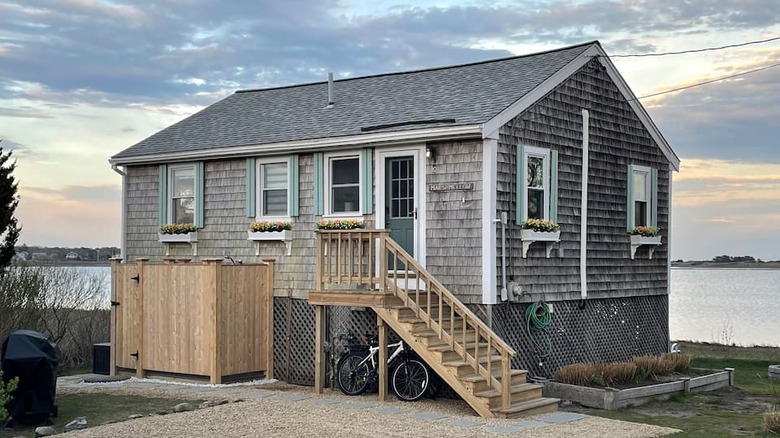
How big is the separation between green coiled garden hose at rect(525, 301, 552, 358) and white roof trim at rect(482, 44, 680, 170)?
298 cm

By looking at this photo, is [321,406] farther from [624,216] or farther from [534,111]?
[624,216]

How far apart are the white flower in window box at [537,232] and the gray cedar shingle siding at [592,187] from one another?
12cm

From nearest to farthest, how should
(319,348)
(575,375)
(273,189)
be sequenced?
(575,375) → (319,348) → (273,189)

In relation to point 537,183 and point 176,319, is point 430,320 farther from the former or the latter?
point 176,319

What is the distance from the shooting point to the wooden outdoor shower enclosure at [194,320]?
15.5 meters

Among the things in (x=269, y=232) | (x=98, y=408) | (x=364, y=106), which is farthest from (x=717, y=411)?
(x=98, y=408)

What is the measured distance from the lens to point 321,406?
43.2ft

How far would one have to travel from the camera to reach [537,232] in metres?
14.8

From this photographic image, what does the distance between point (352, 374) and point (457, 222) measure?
2913 millimetres

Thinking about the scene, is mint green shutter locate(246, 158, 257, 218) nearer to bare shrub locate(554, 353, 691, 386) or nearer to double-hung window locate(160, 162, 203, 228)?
double-hung window locate(160, 162, 203, 228)

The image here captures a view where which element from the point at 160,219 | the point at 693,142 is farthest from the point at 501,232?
the point at 693,142

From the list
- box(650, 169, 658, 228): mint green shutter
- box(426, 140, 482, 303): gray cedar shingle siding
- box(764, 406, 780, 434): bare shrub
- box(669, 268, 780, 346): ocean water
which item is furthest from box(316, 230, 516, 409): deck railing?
box(669, 268, 780, 346): ocean water

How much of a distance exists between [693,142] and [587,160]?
252 inches

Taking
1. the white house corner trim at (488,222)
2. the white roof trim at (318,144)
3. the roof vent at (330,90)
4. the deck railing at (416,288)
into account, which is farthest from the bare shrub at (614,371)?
the roof vent at (330,90)
